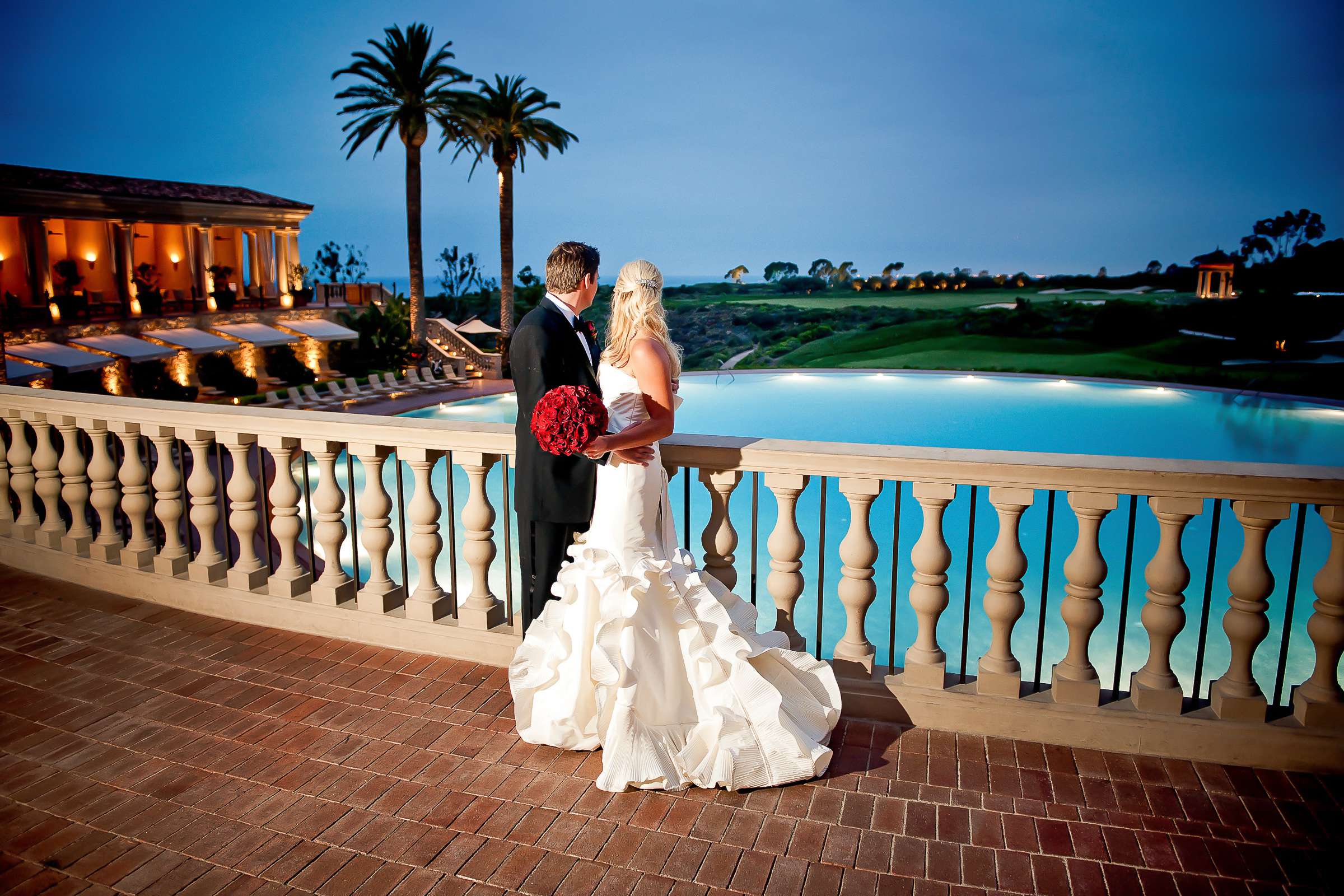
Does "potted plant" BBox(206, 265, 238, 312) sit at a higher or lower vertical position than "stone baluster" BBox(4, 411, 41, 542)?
higher

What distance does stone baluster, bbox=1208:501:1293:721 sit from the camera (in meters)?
2.96

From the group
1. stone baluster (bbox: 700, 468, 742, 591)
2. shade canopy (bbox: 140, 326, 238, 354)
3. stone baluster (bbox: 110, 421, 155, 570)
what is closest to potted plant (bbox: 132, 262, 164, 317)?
shade canopy (bbox: 140, 326, 238, 354)

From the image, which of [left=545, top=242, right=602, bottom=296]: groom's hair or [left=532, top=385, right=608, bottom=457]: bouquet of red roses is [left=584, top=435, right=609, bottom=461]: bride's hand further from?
[left=545, top=242, right=602, bottom=296]: groom's hair

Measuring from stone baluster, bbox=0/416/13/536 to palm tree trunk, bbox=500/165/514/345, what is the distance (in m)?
27.0

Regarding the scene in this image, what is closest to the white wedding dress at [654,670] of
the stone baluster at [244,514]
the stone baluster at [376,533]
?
the stone baluster at [376,533]

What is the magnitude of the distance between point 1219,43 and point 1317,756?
6611 centimetres

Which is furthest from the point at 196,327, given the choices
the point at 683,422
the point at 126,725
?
the point at 126,725

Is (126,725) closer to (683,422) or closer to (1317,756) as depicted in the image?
(1317,756)

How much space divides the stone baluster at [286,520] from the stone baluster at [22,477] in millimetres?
2029

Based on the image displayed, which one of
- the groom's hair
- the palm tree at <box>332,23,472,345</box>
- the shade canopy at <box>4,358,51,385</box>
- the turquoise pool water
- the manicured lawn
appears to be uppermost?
the palm tree at <box>332,23,472,345</box>

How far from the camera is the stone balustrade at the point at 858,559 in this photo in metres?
3.01

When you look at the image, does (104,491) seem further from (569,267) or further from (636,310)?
(636,310)

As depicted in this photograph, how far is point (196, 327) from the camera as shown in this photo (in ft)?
105

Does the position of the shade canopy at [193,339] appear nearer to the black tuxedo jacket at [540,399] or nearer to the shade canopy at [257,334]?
the shade canopy at [257,334]
